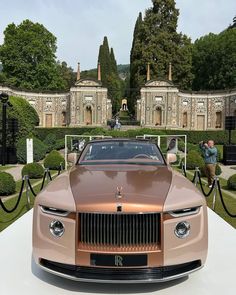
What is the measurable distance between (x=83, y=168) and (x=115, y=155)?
84cm

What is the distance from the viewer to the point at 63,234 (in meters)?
4.11

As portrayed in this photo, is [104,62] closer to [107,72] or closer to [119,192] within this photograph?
[107,72]

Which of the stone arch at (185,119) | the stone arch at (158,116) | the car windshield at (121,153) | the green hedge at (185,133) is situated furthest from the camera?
the stone arch at (185,119)

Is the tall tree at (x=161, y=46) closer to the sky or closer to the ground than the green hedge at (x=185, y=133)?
closer to the sky

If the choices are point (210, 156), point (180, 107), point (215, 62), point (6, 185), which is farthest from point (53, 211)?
point (215, 62)

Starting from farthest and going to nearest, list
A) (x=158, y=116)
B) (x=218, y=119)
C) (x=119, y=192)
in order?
(x=218, y=119)
(x=158, y=116)
(x=119, y=192)

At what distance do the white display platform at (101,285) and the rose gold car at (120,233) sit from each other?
0.88 feet

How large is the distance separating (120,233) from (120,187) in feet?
2.06

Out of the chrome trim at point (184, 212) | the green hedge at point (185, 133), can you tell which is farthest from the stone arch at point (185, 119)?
the chrome trim at point (184, 212)

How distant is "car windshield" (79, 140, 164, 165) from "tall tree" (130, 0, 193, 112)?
57.0 meters

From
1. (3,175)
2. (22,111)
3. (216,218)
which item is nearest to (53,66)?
(22,111)

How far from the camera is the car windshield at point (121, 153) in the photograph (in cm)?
622

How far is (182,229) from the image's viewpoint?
417 centimetres

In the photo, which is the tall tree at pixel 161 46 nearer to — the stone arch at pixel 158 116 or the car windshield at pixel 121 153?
the stone arch at pixel 158 116
